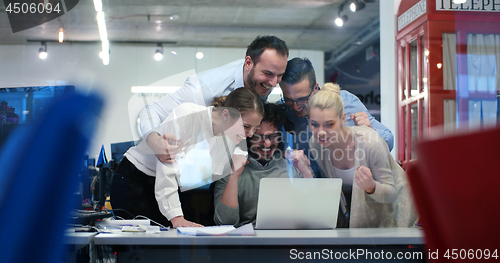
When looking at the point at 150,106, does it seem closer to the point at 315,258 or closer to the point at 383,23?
the point at 315,258

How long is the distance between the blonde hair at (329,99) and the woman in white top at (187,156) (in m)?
0.36

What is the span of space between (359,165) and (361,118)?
316mm

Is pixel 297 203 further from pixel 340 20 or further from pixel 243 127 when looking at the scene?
pixel 340 20

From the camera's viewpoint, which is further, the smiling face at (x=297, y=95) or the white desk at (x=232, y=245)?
the smiling face at (x=297, y=95)

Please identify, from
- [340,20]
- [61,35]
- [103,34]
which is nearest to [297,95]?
[340,20]

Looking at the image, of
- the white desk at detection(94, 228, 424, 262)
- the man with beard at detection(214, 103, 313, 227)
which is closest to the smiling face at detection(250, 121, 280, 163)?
the man with beard at detection(214, 103, 313, 227)

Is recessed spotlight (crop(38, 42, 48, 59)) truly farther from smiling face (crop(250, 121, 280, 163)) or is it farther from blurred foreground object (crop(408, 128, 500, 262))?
blurred foreground object (crop(408, 128, 500, 262))

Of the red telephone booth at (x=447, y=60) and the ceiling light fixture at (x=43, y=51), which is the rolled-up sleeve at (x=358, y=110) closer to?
the red telephone booth at (x=447, y=60)

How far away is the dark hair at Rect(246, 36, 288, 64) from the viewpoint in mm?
2477

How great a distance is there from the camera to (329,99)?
2.52 m

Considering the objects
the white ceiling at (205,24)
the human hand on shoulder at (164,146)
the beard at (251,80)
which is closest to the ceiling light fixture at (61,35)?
the white ceiling at (205,24)

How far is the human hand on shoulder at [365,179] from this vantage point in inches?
89.2

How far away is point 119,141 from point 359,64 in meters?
1.54

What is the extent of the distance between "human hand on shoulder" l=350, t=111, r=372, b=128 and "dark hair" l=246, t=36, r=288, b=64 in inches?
22.5
